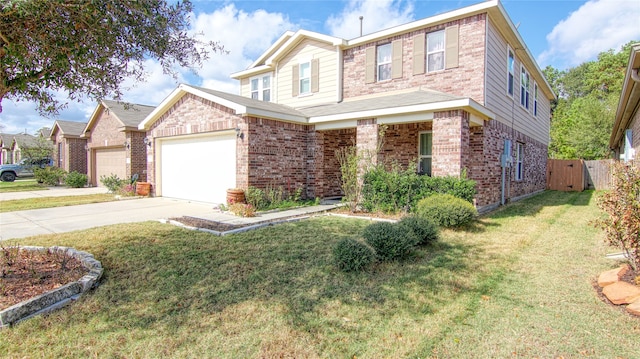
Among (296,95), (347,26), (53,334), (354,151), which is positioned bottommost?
(53,334)

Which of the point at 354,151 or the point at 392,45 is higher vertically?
the point at 392,45

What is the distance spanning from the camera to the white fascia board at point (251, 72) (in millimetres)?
15996

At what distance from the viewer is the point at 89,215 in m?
9.14

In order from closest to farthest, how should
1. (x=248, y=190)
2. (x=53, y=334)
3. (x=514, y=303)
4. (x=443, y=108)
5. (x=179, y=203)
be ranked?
1. (x=53, y=334)
2. (x=514, y=303)
3. (x=443, y=108)
4. (x=248, y=190)
5. (x=179, y=203)

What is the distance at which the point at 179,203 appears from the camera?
11.7 meters

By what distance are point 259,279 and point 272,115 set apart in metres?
6.75

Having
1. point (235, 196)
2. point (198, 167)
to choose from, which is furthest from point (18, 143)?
point (235, 196)

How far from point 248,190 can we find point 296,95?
21.5 feet

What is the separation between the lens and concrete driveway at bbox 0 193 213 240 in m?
7.35

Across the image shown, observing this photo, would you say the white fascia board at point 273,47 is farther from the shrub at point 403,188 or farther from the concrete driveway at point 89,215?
the shrub at point 403,188

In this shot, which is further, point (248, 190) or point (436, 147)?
point (248, 190)

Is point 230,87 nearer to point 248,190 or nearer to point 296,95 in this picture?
point 296,95

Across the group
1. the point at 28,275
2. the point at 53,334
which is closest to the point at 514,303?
the point at 53,334

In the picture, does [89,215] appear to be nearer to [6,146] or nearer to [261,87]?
[261,87]
